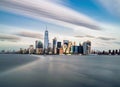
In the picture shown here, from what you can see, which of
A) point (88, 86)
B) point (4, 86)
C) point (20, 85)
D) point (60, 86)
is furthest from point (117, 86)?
point (4, 86)

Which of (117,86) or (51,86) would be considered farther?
(117,86)

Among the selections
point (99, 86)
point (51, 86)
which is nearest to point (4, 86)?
point (51, 86)

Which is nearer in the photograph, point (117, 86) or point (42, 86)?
point (42, 86)

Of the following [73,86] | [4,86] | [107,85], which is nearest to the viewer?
[4,86]

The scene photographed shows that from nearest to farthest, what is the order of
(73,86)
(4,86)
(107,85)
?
(4,86), (73,86), (107,85)

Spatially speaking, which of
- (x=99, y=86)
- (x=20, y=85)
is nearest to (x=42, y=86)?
(x=20, y=85)

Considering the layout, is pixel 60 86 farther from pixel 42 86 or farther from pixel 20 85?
pixel 20 85

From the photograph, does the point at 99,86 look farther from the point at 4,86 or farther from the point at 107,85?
the point at 4,86
